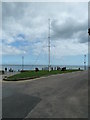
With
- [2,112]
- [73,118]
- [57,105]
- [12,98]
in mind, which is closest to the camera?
[73,118]

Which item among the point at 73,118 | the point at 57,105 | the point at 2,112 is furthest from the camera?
the point at 57,105

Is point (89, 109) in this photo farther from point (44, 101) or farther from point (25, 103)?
point (25, 103)

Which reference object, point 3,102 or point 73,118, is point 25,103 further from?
point 73,118

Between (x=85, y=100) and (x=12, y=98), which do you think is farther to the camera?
(x=12, y=98)

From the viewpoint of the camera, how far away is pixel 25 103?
31.4 ft

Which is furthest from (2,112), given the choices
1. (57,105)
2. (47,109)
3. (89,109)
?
(89,109)

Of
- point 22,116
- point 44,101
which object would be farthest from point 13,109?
point 44,101

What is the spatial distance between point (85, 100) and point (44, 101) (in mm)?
2068

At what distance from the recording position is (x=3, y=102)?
982 cm

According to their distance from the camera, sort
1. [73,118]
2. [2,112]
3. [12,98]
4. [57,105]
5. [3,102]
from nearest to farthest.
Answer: [73,118] < [2,112] < [57,105] < [3,102] < [12,98]

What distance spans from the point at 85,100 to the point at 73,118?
291 centimetres

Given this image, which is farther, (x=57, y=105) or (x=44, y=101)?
(x=44, y=101)

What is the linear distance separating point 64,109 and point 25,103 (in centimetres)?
207

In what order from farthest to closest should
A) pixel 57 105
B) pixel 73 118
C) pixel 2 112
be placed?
1. pixel 57 105
2. pixel 2 112
3. pixel 73 118
